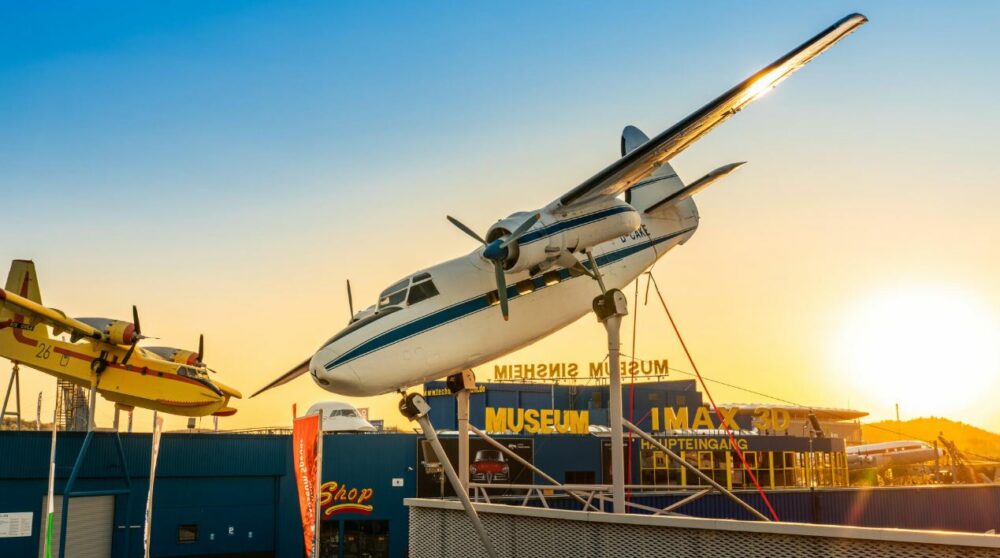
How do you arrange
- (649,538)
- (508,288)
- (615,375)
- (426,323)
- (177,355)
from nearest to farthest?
1. (649,538)
2. (615,375)
3. (426,323)
4. (508,288)
5. (177,355)

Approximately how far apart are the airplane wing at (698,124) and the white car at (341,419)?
5492cm

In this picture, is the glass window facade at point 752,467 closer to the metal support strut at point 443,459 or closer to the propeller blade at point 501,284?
the metal support strut at point 443,459

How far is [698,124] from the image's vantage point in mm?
23031

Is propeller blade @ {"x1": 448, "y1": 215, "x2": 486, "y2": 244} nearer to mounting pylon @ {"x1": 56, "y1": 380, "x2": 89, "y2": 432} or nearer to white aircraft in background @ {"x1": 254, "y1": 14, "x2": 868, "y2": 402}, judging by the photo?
white aircraft in background @ {"x1": 254, "y1": 14, "x2": 868, "y2": 402}

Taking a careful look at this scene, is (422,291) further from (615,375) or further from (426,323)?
(615,375)

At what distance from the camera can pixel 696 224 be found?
31016mm

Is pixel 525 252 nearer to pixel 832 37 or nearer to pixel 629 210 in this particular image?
pixel 629 210

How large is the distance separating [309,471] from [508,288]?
740 centimetres

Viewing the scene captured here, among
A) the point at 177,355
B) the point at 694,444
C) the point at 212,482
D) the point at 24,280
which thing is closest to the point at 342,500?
the point at 212,482

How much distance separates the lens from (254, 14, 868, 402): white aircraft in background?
22.1m

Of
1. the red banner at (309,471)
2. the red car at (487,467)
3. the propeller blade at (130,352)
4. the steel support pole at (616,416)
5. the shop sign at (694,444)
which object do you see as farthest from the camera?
the shop sign at (694,444)

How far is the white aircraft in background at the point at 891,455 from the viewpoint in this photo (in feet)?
360

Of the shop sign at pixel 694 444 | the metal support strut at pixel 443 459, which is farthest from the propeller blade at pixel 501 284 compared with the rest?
the shop sign at pixel 694 444

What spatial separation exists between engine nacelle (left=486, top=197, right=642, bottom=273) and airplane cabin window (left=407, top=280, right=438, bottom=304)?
6.80ft
